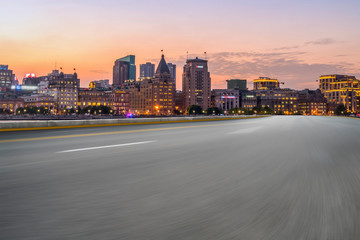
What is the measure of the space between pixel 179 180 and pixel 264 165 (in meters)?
2.43

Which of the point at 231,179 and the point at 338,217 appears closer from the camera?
the point at 338,217

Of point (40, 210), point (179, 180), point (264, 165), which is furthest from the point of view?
point (264, 165)

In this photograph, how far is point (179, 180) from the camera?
4707mm

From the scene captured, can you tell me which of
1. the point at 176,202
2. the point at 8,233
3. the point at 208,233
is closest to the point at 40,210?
the point at 8,233

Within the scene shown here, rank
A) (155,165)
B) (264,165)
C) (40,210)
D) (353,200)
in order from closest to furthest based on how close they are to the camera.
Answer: (40,210) < (353,200) < (155,165) < (264,165)

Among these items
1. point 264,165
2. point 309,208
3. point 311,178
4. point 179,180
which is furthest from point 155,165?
point 309,208

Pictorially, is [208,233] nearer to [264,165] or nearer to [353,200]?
[353,200]

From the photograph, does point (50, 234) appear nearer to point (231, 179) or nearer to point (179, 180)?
point (179, 180)

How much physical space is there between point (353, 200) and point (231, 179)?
168 cm

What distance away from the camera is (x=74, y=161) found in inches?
246

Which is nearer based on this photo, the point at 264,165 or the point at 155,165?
the point at 155,165

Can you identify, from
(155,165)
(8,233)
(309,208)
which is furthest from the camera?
(155,165)

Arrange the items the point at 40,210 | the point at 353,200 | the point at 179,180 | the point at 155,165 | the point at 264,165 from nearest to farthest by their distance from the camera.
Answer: the point at 40,210 → the point at 353,200 → the point at 179,180 → the point at 155,165 → the point at 264,165

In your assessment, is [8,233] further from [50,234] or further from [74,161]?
[74,161]
